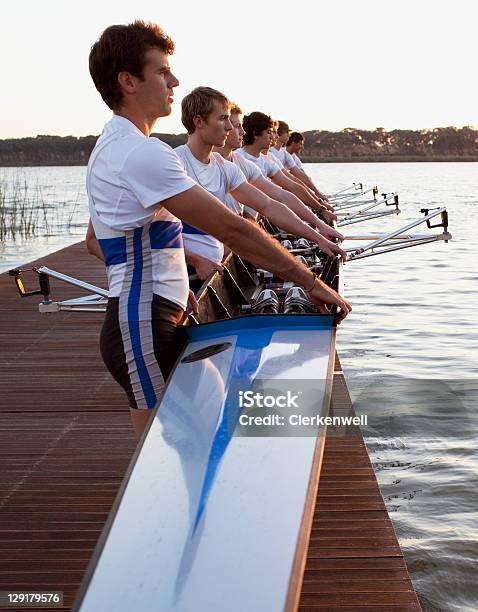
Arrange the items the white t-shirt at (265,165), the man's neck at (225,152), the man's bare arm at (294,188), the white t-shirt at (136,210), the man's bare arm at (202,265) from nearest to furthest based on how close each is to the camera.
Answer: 1. the white t-shirt at (136,210)
2. the man's bare arm at (202,265)
3. the man's neck at (225,152)
4. the white t-shirt at (265,165)
5. the man's bare arm at (294,188)

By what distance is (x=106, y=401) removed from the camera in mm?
5055

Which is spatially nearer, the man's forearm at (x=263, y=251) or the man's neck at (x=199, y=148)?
the man's forearm at (x=263, y=251)

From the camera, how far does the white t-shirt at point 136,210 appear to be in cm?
222

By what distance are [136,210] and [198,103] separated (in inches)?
85.1

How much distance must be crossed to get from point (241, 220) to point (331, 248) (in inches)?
66.4

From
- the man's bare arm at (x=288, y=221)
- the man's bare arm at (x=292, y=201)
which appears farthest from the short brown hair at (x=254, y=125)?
the man's bare arm at (x=288, y=221)

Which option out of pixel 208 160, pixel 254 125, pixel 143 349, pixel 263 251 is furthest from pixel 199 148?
pixel 254 125

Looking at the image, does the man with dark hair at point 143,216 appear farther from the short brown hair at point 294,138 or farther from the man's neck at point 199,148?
the short brown hair at point 294,138

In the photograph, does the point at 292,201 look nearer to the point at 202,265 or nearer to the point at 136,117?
the point at 202,265

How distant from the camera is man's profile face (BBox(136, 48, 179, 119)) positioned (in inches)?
91.2

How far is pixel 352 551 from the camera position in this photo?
3035 millimetres

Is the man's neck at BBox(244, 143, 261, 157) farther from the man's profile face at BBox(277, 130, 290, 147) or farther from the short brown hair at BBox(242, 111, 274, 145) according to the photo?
the man's profile face at BBox(277, 130, 290, 147)

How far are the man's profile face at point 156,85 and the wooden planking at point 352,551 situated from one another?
155 cm

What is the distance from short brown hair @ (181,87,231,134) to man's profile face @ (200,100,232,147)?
0.08 feet
